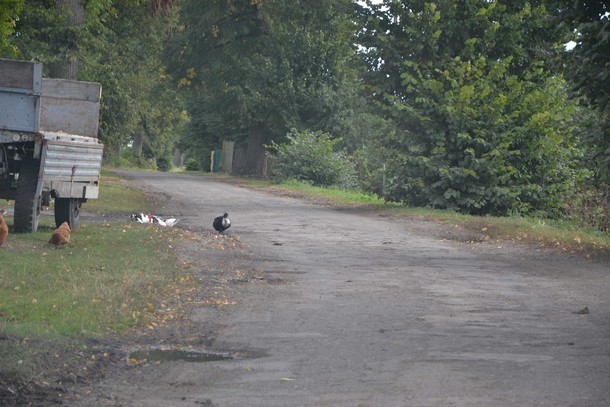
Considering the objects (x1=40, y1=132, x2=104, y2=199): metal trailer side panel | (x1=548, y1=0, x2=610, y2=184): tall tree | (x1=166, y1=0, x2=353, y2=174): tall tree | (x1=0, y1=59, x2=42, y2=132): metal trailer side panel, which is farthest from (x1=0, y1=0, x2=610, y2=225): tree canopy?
(x1=166, y1=0, x2=353, y2=174): tall tree

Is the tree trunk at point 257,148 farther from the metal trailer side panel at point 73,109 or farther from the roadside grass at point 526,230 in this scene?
the metal trailer side panel at point 73,109

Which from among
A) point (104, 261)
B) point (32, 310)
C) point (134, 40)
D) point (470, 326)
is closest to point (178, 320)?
point (32, 310)

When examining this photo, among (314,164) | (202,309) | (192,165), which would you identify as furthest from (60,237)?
(192,165)

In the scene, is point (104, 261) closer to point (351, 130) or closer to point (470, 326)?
point (470, 326)

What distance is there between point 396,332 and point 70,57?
22312 mm

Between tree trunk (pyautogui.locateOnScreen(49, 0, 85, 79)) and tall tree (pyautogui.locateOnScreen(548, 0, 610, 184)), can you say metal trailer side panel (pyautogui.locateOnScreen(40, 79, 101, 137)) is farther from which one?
tree trunk (pyautogui.locateOnScreen(49, 0, 85, 79))

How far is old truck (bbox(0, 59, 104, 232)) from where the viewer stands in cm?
1557

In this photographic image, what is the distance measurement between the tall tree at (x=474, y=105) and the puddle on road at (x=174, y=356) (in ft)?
59.3

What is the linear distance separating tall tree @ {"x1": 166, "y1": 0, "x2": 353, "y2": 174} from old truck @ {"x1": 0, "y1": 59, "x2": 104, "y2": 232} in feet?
94.0

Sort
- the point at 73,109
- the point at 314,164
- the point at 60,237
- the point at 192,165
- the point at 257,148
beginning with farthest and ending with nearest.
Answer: the point at 192,165 → the point at 257,148 → the point at 314,164 → the point at 73,109 → the point at 60,237

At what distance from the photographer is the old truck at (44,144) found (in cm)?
1557

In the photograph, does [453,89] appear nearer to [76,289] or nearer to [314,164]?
[314,164]

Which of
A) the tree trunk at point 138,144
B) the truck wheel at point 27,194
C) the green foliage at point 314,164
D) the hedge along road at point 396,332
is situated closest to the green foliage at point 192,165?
the tree trunk at point 138,144

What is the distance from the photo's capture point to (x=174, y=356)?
844cm
